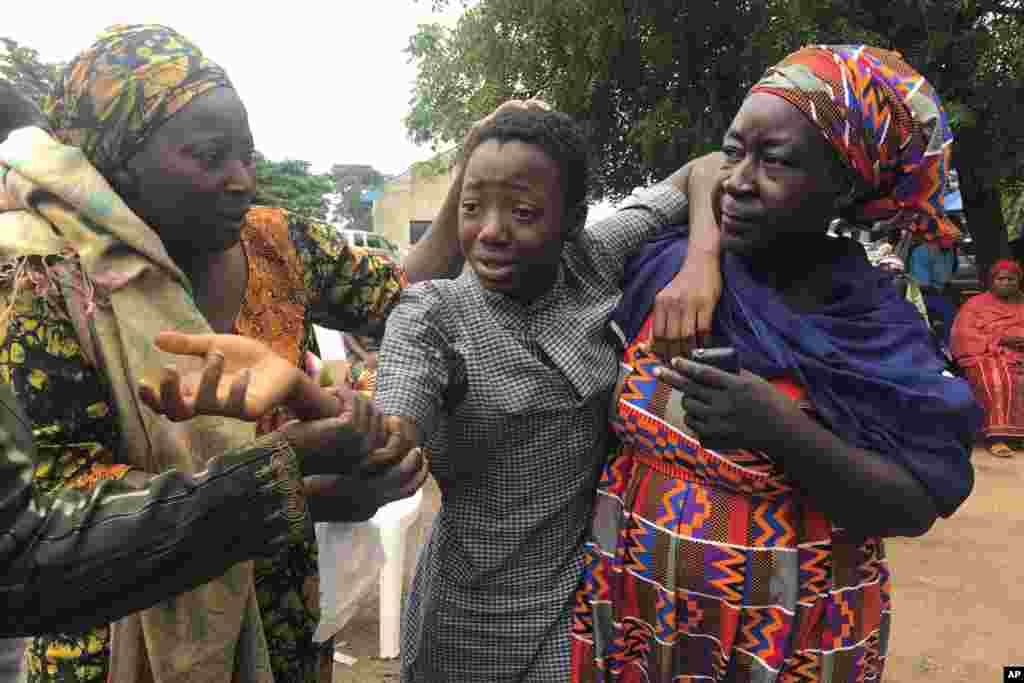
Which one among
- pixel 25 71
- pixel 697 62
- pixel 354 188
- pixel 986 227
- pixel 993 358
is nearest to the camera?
pixel 25 71

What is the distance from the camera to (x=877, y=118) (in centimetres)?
148

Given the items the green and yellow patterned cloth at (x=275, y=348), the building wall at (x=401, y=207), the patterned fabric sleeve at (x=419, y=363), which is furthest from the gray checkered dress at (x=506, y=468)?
the building wall at (x=401, y=207)

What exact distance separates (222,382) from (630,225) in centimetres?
106

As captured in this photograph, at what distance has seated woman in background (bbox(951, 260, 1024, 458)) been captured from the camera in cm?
791

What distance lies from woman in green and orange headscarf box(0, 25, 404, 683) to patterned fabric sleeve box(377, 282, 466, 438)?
7.2 inches

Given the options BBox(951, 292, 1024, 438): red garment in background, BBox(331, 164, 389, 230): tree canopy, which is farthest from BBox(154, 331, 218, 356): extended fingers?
BBox(331, 164, 389, 230): tree canopy

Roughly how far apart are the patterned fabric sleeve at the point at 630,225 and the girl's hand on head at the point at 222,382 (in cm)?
87

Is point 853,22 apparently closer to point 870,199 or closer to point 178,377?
point 870,199

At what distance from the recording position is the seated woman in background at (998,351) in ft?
26.0

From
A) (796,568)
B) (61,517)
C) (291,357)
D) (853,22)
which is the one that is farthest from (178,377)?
(853,22)

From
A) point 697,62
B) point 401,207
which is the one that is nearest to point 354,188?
point 401,207

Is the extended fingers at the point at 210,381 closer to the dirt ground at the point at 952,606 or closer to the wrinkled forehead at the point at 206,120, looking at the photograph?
the wrinkled forehead at the point at 206,120

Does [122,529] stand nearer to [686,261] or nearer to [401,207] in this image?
[686,261]

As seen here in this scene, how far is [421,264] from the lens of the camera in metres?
1.77
